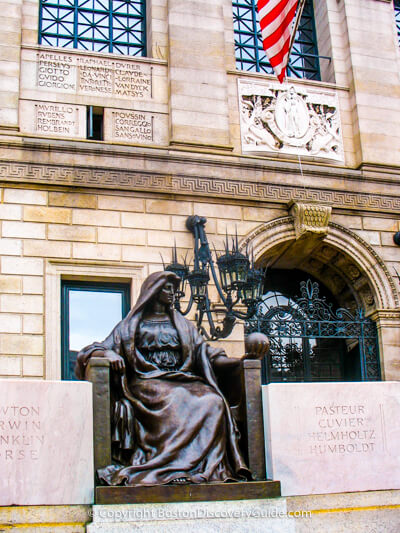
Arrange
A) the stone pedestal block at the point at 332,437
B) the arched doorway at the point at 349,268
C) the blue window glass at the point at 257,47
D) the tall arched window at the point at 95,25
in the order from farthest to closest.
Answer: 1. the blue window glass at the point at 257,47
2. the tall arched window at the point at 95,25
3. the arched doorway at the point at 349,268
4. the stone pedestal block at the point at 332,437

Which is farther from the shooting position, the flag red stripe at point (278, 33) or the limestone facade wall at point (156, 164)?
the flag red stripe at point (278, 33)

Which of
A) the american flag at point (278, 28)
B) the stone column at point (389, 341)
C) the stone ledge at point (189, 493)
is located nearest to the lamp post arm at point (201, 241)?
the american flag at point (278, 28)

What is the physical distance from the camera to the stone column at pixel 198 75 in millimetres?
15195

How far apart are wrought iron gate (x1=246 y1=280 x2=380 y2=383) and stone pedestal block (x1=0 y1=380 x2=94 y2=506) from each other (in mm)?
7248

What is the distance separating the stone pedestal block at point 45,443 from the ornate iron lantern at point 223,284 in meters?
3.90

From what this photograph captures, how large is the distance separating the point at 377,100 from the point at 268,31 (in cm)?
352

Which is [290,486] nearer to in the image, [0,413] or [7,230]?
[0,413]

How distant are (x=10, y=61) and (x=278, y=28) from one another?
194 inches

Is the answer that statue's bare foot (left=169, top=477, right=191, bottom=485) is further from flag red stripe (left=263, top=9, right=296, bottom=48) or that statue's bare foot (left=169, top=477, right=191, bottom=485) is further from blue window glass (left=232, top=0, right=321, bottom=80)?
blue window glass (left=232, top=0, right=321, bottom=80)

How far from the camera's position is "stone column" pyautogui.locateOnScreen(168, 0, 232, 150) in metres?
15.2

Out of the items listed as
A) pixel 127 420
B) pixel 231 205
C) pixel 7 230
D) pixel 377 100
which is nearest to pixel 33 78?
pixel 7 230

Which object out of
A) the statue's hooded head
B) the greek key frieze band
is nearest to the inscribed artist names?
the greek key frieze band

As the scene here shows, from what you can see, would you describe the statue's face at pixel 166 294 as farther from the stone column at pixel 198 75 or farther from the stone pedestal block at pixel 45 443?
the stone column at pixel 198 75

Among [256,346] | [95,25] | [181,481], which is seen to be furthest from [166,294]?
[95,25]
